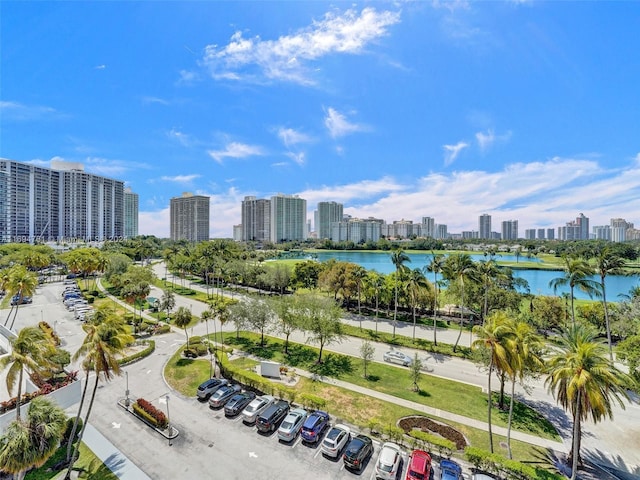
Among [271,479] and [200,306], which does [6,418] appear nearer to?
[271,479]

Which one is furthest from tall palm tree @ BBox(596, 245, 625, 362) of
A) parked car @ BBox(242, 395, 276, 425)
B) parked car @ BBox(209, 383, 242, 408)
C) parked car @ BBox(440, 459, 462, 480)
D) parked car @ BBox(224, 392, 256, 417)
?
parked car @ BBox(209, 383, 242, 408)

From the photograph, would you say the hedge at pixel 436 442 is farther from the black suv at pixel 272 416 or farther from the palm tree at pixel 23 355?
the palm tree at pixel 23 355

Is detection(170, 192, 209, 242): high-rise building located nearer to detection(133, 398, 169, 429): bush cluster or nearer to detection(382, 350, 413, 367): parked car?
detection(382, 350, 413, 367): parked car

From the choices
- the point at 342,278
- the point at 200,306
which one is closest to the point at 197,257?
the point at 200,306

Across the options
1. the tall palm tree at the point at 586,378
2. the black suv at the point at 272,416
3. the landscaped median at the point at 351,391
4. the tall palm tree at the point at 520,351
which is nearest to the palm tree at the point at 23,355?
the landscaped median at the point at 351,391

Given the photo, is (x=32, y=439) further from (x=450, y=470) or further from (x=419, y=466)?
(x=450, y=470)
